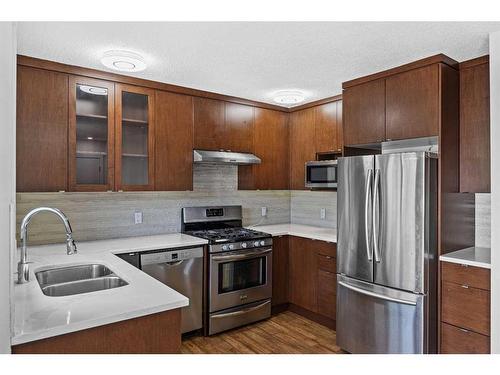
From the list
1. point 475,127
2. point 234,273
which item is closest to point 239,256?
point 234,273

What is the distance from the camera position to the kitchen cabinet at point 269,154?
161 inches

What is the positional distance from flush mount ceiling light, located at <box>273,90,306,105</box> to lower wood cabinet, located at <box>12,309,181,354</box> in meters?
2.62

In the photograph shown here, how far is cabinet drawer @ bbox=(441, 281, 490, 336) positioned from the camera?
91.4 inches

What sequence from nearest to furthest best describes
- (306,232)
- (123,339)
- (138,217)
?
(123,339)
(138,217)
(306,232)

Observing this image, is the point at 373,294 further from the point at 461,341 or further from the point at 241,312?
the point at 241,312

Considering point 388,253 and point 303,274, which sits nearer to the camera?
point 388,253

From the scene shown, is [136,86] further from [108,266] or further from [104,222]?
[108,266]

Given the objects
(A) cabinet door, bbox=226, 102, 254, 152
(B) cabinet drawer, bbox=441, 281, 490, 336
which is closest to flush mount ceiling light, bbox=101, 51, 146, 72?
(A) cabinet door, bbox=226, 102, 254, 152

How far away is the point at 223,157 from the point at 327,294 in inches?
67.2

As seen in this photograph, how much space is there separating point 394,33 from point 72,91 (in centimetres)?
248

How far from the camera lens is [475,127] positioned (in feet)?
8.79

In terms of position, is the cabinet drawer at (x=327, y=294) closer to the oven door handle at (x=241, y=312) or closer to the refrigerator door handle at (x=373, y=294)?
the refrigerator door handle at (x=373, y=294)

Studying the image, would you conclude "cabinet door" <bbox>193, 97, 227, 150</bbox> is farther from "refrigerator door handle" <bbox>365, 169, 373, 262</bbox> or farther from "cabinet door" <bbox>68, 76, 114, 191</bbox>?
"refrigerator door handle" <bbox>365, 169, 373, 262</bbox>

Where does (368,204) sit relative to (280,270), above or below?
above
